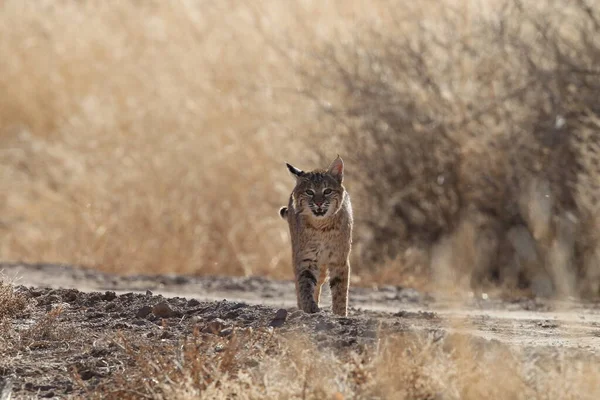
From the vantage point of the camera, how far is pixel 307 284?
29.6 ft

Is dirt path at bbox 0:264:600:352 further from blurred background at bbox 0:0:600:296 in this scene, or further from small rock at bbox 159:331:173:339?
small rock at bbox 159:331:173:339

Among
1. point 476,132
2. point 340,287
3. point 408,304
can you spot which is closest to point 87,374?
point 340,287

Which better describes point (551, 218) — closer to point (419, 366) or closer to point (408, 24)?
point (408, 24)

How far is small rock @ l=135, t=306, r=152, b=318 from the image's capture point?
841 centimetres

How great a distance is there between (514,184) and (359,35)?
2.98 metres

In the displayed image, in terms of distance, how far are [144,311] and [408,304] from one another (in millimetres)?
4206

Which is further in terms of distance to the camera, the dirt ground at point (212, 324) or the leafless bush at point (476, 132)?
the leafless bush at point (476, 132)

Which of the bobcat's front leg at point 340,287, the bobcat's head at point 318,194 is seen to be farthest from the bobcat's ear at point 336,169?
the bobcat's front leg at point 340,287

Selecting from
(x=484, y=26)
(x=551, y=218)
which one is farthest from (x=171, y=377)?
(x=484, y=26)

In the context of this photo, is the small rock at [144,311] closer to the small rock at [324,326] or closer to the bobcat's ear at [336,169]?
the small rock at [324,326]

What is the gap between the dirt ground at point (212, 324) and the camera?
7016 mm

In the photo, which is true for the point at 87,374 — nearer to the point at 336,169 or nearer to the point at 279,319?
the point at 279,319

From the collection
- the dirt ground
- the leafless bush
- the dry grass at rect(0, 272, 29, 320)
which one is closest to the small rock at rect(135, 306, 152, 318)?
the dirt ground

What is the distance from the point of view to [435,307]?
11664 millimetres
